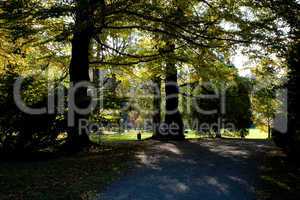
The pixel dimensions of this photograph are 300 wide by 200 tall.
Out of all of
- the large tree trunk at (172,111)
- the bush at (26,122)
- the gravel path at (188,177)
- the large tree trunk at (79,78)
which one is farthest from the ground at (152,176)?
the large tree trunk at (172,111)

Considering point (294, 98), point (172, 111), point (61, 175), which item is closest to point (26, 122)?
point (61, 175)

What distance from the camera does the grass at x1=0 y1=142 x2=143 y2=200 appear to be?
31.1ft

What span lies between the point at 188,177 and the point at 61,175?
130 inches

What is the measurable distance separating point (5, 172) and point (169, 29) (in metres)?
7.12

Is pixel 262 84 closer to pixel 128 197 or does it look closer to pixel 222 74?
pixel 222 74

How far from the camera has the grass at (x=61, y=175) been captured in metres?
9.47

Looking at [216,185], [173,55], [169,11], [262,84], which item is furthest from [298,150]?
[262,84]

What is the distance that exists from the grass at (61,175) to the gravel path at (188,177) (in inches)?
20.0

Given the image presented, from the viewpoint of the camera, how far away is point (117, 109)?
18.4 meters

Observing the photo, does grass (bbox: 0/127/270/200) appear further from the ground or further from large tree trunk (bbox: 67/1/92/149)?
large tree trunk (bbox: 67/1/92/149)

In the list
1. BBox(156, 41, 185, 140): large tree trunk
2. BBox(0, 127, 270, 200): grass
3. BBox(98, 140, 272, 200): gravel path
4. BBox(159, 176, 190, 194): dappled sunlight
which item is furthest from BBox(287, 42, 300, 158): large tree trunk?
BBox(156, 41, 185, 140): large tree trunk

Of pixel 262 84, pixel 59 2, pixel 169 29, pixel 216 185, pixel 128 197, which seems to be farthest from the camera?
pixel 262 84

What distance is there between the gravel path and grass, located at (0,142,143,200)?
20.0 inches

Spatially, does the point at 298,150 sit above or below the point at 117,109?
below
